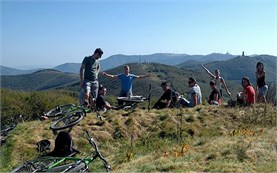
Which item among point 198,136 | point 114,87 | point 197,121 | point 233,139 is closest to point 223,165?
point 233,139

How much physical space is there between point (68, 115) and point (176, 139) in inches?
136

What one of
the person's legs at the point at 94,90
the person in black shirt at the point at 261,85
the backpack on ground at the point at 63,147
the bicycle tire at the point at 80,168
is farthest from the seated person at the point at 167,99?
the bicycle tire at the point at 80,168

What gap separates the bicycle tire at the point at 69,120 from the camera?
10.4 metres

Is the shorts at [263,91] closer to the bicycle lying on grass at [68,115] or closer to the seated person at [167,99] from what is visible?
the seated person at [167,99]

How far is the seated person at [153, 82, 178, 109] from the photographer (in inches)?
515

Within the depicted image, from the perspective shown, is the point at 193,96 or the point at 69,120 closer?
the point at 69,120

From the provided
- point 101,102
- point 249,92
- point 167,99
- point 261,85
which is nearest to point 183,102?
point 167,99

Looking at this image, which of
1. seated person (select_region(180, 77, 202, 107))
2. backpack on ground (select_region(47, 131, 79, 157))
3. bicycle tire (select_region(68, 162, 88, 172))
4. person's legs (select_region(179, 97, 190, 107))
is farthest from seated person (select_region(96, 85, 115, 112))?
bicycle tire (select_region(68, 162, 88, 172))

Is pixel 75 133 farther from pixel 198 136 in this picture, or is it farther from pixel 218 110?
→ pixel 218 110

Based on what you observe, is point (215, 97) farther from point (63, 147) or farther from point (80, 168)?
point (80, 168)

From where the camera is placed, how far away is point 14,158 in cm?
961

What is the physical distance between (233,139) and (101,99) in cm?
571

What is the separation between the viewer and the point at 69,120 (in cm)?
1113

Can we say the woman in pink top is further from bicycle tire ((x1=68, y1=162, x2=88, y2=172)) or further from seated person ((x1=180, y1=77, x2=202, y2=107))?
bicycle tire ((x1=68, y1=162, x2=88, y2=172))
